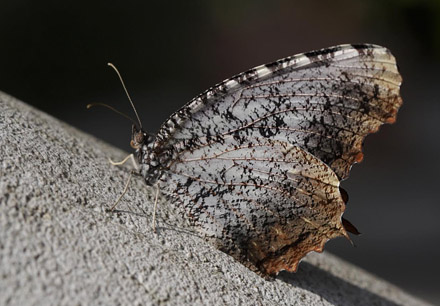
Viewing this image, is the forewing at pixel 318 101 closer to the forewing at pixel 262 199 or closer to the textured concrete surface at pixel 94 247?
the forewing at pixel 262 199

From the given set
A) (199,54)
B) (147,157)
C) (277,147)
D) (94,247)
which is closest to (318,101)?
(277,147)

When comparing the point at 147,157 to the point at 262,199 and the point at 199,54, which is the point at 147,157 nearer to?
the point at 262,199

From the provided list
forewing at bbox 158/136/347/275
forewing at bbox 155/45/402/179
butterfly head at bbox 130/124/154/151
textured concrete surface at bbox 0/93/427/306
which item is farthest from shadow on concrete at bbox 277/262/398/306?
butterfly head at bbox 130/124/154/151

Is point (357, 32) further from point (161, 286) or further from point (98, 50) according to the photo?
point (161, 286)

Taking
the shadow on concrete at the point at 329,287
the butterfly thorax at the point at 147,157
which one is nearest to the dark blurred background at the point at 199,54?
the shadow on concrete at the point at 329,287

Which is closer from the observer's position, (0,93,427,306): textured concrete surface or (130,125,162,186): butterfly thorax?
(0,93,427,306): textured concrete surface

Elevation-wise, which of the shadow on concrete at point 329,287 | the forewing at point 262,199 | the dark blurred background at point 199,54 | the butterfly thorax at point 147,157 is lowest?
the shadow on concrete at point 329,287

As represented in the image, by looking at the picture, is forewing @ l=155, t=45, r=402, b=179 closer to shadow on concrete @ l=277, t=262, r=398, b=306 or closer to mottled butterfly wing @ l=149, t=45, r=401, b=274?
mottled butterfly wing @ l=149, t=45, r=401, b=274
